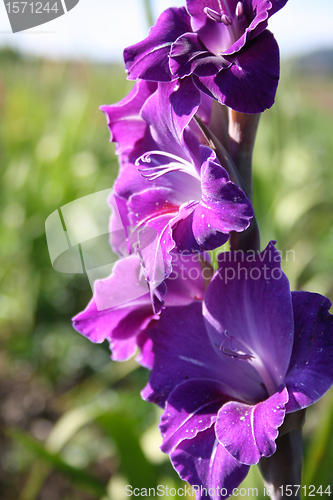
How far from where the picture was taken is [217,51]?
0.46 m

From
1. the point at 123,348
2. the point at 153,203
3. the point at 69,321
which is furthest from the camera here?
the point at 69,321

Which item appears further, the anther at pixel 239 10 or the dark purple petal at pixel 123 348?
the dark purple petal at pixel 123 348

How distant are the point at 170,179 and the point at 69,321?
1.59m

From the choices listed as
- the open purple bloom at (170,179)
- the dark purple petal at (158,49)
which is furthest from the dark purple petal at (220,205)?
the dark purple petal at (158,49)

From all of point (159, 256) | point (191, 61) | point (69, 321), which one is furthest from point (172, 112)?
point (69, 321)

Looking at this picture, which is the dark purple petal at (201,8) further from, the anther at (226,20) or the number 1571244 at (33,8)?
the number 1571244 at (33,8)

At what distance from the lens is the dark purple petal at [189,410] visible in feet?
1.49

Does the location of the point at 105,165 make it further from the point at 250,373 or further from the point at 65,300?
the point at 250,373

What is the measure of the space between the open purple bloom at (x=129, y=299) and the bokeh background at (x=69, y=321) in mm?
403

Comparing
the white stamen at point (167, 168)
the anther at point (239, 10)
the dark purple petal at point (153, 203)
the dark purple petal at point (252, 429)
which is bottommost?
the dark purple petal at point (252, 429)

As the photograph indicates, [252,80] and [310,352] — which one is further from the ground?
[252,80]

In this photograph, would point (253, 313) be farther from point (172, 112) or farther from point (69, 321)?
point (69, 321)

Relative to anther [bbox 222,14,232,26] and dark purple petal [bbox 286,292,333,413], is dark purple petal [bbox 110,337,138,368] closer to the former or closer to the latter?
dark purple petal [bbox 286,292,333,413]

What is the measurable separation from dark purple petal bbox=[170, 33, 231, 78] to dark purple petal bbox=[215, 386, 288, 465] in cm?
33
